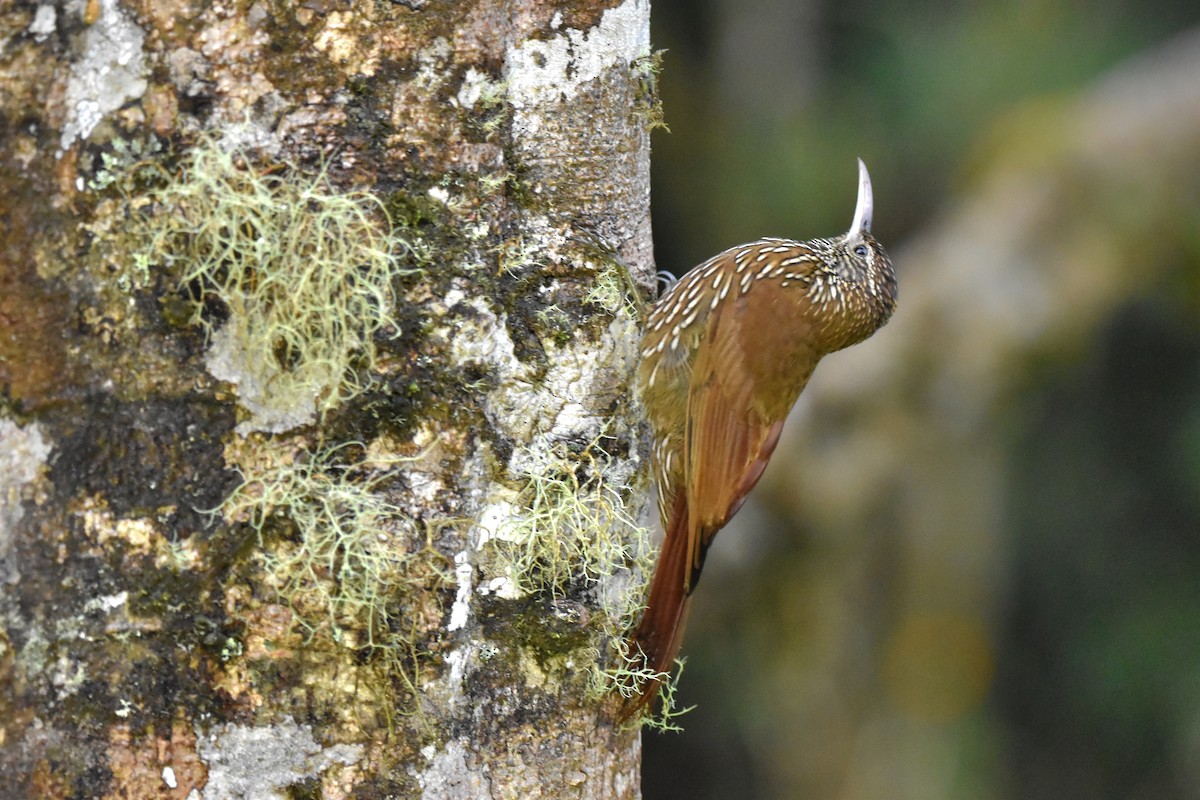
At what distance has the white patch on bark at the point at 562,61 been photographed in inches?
63.8

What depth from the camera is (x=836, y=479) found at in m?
4.56

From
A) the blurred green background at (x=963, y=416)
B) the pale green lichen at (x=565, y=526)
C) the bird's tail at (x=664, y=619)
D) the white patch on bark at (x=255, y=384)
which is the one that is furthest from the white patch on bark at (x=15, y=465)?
the blurred green background at (x=963, y=416)

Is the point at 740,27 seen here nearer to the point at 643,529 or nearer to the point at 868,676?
the point at 868,676

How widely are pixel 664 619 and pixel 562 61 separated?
0.84m

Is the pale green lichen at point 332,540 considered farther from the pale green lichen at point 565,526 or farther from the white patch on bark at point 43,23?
the white patch on bark at point 43,23

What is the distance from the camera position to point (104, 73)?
1413 millimetres

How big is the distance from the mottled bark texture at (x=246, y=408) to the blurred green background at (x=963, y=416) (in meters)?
2.90

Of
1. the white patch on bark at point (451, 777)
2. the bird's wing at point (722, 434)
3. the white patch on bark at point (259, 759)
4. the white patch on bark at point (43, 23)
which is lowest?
the white patch on bark at point (451, 777)

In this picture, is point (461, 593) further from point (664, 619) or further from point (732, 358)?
point (732, 358)

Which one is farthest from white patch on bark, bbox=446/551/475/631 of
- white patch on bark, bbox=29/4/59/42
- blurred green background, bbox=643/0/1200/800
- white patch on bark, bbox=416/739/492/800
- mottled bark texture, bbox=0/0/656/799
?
blurred green background, bbox=643/0/1200/800

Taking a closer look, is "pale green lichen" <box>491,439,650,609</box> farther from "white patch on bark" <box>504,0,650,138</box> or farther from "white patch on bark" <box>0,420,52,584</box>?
"white patch on bark" <box>0,420,52,584</box>

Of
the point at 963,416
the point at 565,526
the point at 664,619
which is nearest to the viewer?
the point at 565,526

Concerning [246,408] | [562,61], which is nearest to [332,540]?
[246,408]

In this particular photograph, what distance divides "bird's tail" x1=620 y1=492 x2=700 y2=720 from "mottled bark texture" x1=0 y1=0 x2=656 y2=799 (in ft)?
0.85
